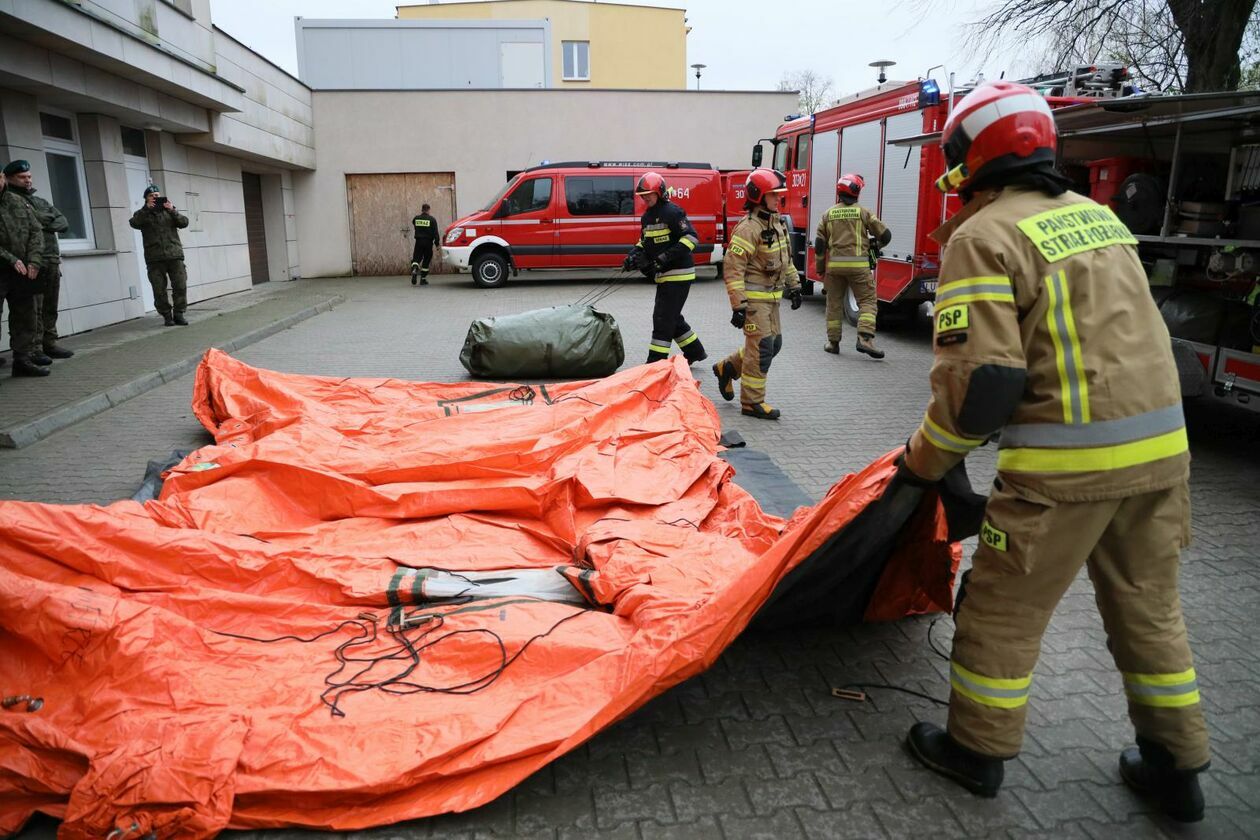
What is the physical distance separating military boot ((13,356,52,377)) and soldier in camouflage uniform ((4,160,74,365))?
13 cm

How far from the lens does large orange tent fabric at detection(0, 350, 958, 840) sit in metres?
2.60

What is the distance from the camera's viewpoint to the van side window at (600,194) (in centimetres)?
1844

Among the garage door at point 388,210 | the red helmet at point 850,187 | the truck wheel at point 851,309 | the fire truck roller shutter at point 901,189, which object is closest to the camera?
the red helmet at point 850,187

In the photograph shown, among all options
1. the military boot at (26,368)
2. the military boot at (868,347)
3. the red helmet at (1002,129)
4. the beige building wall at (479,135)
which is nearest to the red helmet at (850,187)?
the military boot at (868,347)

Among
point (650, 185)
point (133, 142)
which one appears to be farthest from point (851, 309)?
point (133, 142)

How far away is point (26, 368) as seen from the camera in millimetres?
8680

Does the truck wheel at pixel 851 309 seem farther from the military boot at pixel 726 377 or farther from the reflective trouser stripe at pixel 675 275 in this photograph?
the military boot at pixel 726 377

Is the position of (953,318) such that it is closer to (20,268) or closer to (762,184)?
(762,184)

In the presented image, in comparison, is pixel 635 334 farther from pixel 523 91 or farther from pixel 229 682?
pixel 523 91

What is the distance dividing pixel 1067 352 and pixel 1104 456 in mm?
299

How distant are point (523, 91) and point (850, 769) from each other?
22472mm

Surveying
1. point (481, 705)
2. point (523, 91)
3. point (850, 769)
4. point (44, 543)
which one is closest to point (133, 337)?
point (44, 543)

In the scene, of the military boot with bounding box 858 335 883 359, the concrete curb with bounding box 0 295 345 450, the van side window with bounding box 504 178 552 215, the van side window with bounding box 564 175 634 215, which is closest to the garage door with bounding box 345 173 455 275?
the van side window with bounding box 504 178 552 215

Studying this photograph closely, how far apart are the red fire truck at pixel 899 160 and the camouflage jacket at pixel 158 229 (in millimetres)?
9222
